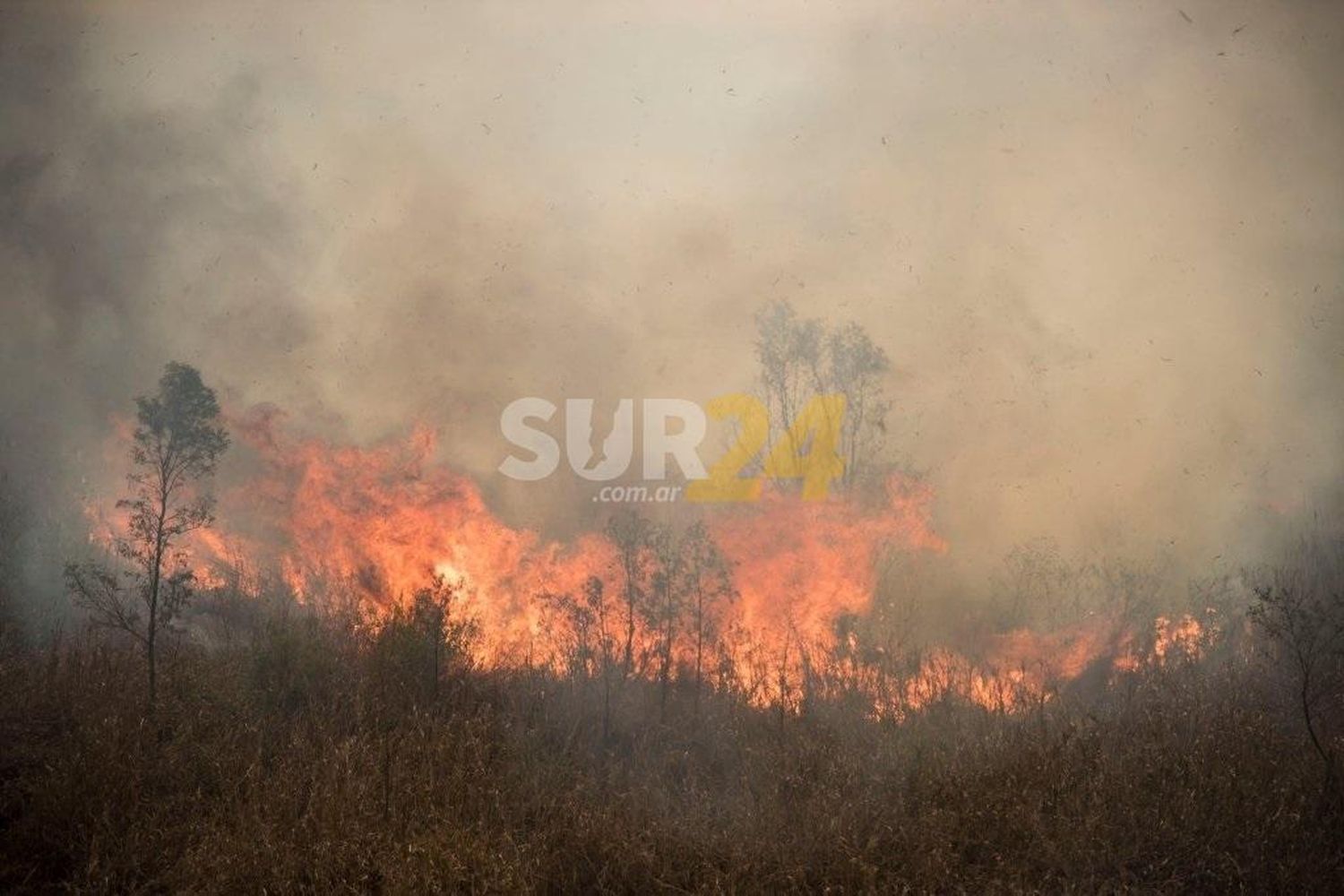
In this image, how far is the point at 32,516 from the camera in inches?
635

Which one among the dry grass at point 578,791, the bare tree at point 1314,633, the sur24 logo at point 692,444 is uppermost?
the sur24 logo at point 692,444

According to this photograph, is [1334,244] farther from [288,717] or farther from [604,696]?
[288,717]

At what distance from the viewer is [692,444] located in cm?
2397

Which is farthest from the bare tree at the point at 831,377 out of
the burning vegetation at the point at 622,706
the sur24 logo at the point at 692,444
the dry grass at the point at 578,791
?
the dry grass at the point at 578,791

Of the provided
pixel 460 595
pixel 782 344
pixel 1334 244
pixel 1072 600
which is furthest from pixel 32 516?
pixel 1334 244

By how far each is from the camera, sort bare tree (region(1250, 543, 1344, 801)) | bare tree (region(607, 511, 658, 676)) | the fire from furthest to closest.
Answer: bare tree (region(607, 511, 658, 676)) → the fire → bare tree (region(1250, 543, 1344, 801))

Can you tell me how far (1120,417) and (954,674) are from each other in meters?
12.7

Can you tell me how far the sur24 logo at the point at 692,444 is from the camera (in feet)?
67.4

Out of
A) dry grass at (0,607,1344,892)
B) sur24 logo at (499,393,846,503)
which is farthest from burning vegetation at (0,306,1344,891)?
sur24 logo at (499,393,846,503)

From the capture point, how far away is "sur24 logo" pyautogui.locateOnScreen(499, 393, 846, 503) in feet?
67.4

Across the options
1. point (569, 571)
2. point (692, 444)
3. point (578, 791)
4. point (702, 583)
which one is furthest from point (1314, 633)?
point (692, 444)

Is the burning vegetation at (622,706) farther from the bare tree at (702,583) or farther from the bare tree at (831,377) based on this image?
the bare tree at (831,377)

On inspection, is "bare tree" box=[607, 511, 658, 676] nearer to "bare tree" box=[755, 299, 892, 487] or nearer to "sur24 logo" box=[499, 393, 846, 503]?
"sur24 logo" box=[499, 393, 846, 503]

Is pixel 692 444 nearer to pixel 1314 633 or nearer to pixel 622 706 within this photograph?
pixel 622 706
